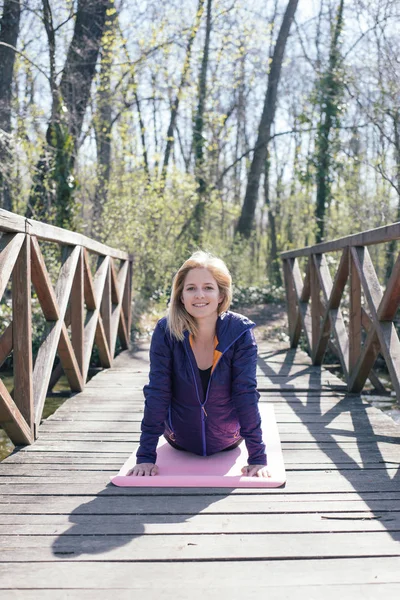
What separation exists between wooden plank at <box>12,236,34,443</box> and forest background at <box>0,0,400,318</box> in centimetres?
524

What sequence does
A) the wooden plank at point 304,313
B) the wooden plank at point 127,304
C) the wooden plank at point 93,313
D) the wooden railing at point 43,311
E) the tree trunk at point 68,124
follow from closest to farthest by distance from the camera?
the wooden railing at point 43,311 < the wooden plank at point 93,313 < the wooden plank at point 304,313 < the wooden plank at point 127,304 < the tree trunk at point 68,124

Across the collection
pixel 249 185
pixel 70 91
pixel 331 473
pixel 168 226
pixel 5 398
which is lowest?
pixel 331 473

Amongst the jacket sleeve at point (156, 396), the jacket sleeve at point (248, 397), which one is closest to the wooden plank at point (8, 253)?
the jacket sleeve at point (156, 396)

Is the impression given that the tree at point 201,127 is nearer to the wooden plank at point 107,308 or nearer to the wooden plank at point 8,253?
the wooden plank at point 107,308

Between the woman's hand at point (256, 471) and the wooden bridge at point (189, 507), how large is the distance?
109 millimetres

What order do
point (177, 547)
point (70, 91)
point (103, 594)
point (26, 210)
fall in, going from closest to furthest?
point (103, 594) < point (177, 547) < point (26, 210) < point (70, 91)

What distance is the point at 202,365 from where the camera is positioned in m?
3.22

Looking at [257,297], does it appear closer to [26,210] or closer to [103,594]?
[26,210]

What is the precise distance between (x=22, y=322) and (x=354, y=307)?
2.58 metres

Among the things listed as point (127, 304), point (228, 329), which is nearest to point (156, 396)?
point (228, 329)

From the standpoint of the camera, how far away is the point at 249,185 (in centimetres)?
1549

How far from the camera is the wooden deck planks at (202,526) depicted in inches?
77.2

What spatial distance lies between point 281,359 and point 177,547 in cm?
497

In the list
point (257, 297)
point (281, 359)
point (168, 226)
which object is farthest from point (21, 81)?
point (281, 359)
